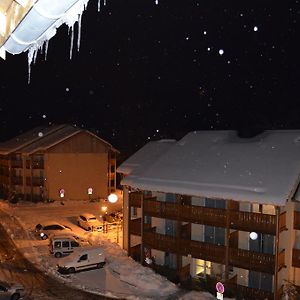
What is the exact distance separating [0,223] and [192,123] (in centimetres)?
4057

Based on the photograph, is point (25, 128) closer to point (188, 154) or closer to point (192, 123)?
point (192, 123)

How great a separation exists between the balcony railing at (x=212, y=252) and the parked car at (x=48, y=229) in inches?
411

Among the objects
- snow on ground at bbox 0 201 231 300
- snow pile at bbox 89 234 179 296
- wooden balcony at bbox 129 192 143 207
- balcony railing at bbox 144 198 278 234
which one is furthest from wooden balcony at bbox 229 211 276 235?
wooden balcony at bbox 129 192 143 207

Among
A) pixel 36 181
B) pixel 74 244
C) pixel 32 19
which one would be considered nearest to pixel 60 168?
pixel 36 181

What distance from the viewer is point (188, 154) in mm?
29516

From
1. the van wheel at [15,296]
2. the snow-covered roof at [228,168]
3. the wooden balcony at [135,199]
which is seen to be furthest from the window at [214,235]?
the van wheel at [15,296]

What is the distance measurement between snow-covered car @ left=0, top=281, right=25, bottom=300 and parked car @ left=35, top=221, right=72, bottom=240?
12.7 meters

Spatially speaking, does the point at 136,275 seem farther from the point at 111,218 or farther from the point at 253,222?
the point at 111,218

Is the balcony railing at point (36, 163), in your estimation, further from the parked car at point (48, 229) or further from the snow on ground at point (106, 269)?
the parked car at point (48, 229)

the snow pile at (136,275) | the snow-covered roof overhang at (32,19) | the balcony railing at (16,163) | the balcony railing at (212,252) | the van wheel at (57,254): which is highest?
the snow-covered roof overhang at (32,19)

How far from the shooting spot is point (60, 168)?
50.6 meters

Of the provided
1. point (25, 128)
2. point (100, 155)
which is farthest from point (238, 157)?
point (25, 128)

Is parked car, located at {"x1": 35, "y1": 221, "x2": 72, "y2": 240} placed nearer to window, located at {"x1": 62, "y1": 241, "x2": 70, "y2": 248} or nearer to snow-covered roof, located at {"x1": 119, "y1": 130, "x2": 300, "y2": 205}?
window, located at {"x1": 62, "y1": 241, "x2": 70, "y2": 248}

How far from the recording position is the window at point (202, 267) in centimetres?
2539
